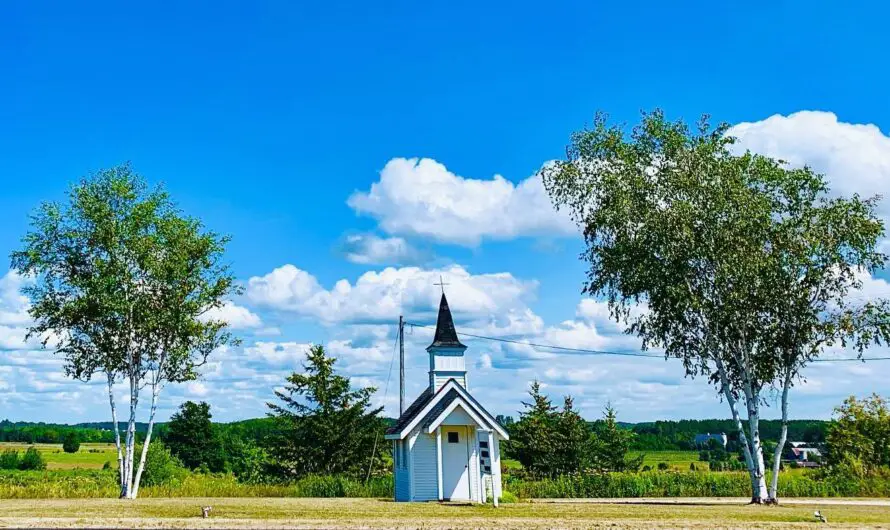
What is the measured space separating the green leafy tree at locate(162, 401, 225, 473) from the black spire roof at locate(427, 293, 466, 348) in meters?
46.0

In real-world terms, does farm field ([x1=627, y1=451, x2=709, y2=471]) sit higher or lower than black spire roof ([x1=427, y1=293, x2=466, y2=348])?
lower

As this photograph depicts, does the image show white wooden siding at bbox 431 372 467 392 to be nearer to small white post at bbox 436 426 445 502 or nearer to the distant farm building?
small white post at bbox 436 426 445 502

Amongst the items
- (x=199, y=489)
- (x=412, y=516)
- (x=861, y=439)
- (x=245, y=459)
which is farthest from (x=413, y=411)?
(x=245, y=459)

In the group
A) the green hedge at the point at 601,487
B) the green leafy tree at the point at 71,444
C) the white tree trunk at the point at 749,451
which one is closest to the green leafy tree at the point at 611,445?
the green hedge at the point at 601,487

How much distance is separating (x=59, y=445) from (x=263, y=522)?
120 metres

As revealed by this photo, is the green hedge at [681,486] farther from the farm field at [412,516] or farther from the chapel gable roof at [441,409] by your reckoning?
the farm field at [412,516]

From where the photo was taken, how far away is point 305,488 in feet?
123

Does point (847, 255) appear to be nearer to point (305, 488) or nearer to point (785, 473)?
point (785, 473)

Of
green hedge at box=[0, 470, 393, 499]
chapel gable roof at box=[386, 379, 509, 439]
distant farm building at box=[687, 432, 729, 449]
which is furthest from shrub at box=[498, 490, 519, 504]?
distant farm building at box=[687, 432, 729, 449]

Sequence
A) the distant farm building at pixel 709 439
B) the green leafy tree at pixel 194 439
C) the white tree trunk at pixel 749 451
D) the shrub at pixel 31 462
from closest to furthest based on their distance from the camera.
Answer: the white tree trunk at pixel 749 451, the shrub at pixel 31 462, the green leafy tree at pixel 194 439, the distant farm building at pixel 709 439

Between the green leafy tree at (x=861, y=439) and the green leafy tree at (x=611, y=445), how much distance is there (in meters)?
14.7

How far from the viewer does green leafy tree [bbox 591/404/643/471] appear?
52.8 m

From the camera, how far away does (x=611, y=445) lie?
2131 inches

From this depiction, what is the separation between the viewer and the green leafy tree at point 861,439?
131 ft
